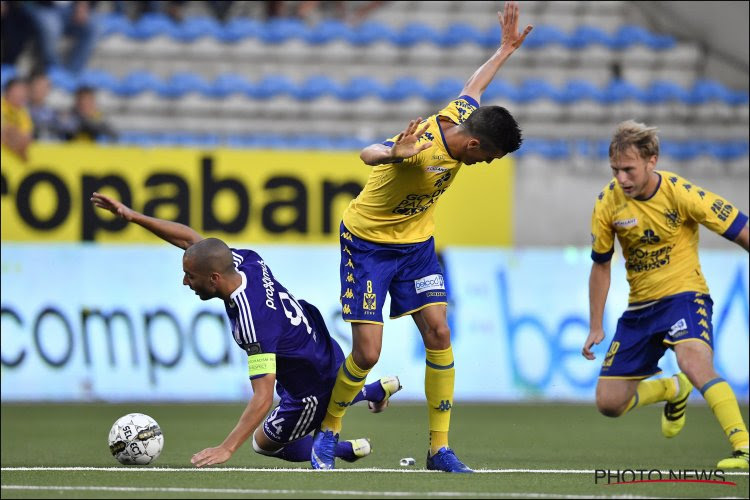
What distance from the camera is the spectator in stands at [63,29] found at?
14.3 meters

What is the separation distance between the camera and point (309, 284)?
40.4 feet

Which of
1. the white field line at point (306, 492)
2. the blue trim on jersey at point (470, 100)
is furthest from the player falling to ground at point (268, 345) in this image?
the blue trim on jersey at point (470, 100)

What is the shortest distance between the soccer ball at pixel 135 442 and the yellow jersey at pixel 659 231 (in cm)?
257

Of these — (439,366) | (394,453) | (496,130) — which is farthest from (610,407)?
(496,130)

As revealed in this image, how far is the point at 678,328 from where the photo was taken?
663cm

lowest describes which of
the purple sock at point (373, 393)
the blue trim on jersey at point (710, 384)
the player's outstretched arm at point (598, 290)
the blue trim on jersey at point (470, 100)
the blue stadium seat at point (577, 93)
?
the purple sock at point (373, 393)

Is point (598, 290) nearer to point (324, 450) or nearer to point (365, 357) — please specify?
point (365, 357)

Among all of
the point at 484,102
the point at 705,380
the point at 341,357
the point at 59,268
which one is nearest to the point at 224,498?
the point at 341,357

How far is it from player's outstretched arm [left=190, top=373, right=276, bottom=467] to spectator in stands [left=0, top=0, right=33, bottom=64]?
30.8 feet

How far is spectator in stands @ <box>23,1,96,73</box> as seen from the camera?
14336 mm

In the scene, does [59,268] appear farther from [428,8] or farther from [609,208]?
[609,208]

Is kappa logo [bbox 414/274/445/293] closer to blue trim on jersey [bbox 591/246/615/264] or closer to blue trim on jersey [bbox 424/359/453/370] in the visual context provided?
blue trim on jersey [bbox 424/359/453/370]

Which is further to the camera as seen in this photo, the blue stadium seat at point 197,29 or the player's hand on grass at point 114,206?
the blue stadium seat at point 197,29

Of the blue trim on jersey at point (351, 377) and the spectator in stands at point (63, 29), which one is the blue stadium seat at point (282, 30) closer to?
the spectator in stands at point (63, 29)
